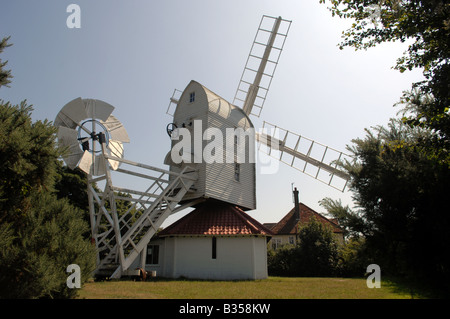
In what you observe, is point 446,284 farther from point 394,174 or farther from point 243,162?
point 243,162

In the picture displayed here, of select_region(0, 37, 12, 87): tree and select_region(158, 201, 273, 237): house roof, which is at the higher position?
select_region(0, 37, 12, 87): tree

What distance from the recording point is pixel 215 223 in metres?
19.0

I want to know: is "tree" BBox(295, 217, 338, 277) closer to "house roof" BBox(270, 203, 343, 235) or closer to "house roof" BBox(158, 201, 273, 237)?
"house roof" BBox(158, 201, 273, 237)

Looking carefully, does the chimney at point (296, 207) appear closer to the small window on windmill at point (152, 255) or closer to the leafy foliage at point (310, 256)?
the leafy foliage at point (310, 256)

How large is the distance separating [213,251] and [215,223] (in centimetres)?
175

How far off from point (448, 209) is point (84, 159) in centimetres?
1444

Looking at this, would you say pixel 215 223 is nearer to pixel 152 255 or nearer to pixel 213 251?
pixel 213 251

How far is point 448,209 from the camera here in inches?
237

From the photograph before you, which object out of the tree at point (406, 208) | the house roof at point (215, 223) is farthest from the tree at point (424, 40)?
the house roof at point (215, 223)

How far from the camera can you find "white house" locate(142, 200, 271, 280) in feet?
58.1

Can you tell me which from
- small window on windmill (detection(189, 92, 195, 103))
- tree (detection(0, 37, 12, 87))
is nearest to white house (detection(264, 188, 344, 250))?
small window on windmill (detection(189, 92, 195, 103))

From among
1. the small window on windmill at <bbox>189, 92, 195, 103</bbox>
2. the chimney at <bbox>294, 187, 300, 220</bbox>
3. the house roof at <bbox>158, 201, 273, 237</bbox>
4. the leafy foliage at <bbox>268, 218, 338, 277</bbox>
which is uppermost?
the small window on windmill at <bbox>189, 92, 195, 103</bbox>

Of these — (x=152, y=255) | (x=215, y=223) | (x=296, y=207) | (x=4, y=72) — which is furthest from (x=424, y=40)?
(x=296, y=207)
